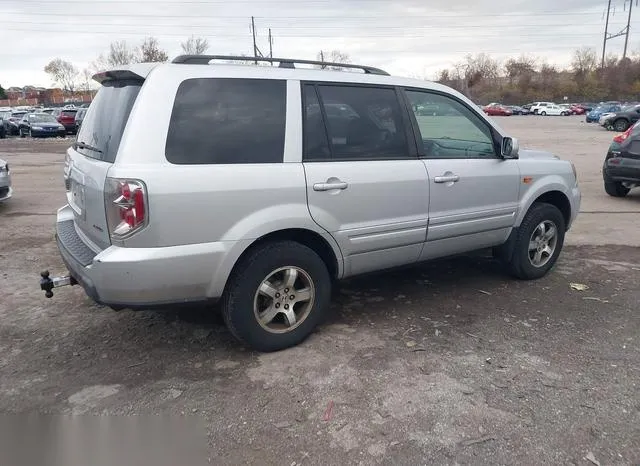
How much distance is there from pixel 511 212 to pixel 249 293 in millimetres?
2591

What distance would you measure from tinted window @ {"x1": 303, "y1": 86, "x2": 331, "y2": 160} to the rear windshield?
1063mm

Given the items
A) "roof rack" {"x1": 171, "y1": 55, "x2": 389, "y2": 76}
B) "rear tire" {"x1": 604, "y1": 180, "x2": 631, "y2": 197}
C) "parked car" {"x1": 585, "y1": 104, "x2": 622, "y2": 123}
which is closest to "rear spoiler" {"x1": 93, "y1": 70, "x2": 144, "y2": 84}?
"roof rack" {"x1": 171, "y1": 55, "x2": 389, "y2": 76}

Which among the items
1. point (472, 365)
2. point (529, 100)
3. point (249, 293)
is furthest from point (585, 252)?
point (529, 100)

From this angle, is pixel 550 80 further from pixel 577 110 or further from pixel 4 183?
pixel 4 183

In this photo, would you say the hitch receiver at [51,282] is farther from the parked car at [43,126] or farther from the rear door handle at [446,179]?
the parked car at [43,126]

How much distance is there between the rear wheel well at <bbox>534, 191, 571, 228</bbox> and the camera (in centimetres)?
520

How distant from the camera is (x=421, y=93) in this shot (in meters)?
4.31

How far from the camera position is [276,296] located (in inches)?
142

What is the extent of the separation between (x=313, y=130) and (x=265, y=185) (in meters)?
0.57

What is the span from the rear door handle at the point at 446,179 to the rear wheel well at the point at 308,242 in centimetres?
103

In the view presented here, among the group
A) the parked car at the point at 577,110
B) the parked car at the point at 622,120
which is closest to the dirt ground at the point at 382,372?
the parked car at the point at 622,120

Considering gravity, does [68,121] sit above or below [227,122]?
above

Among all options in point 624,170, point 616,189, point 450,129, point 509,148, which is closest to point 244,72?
point 450,129

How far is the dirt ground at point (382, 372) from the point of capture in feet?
9.04
